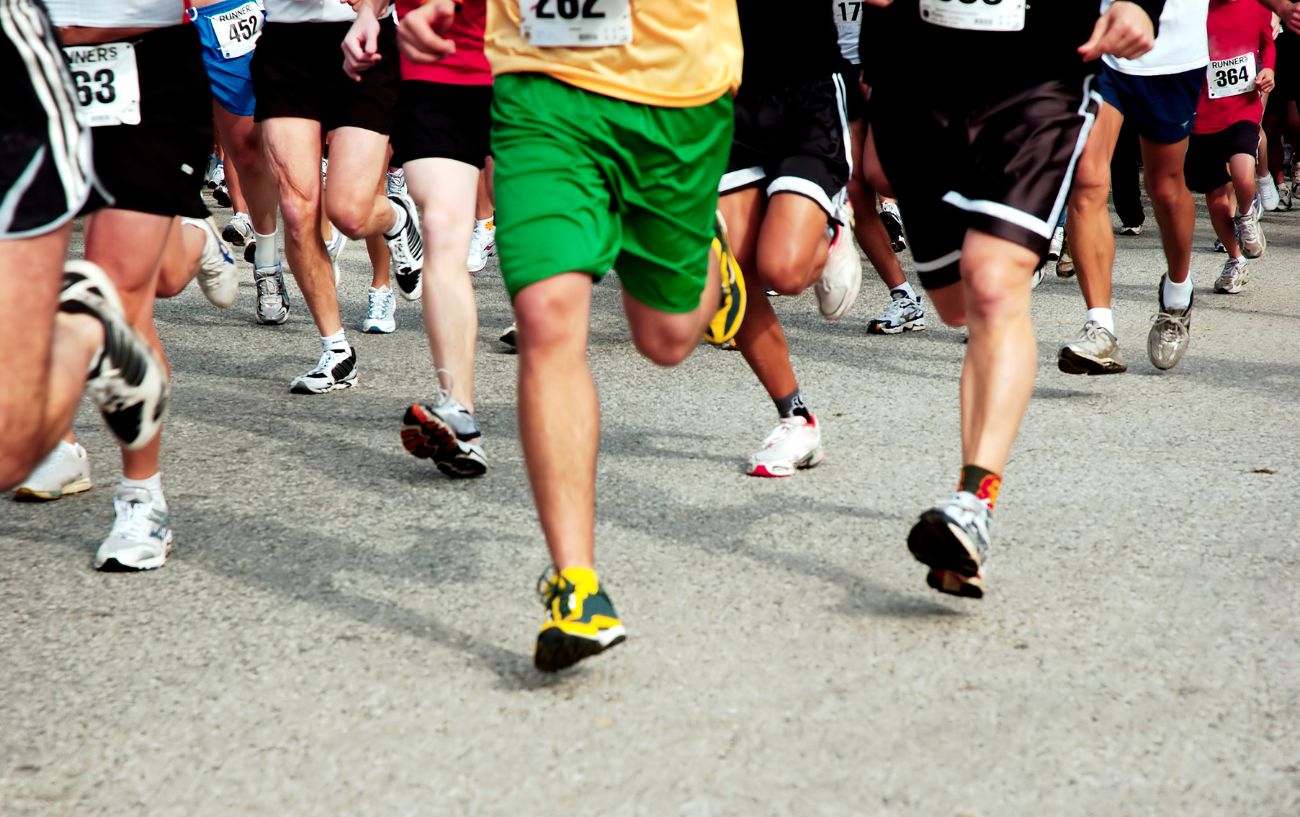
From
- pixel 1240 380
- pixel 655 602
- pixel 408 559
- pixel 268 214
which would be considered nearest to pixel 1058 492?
pixel 655 602

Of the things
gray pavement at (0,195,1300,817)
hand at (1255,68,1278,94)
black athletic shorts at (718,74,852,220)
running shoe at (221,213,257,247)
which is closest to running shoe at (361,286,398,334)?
gray pavement at (0,195,1300,817)

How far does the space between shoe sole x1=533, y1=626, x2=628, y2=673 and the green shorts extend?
681 mm

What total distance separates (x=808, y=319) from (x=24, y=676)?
5314 millimetres

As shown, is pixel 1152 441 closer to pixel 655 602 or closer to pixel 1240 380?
pixel 1240 380

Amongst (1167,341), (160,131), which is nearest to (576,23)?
(160,131)

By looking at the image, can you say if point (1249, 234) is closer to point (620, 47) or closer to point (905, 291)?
point (905, 291)

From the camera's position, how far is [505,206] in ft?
9.98

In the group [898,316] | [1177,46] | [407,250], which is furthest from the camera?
[898,316]

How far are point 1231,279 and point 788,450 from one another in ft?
17.5

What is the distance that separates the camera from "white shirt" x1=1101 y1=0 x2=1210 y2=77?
6.54 m

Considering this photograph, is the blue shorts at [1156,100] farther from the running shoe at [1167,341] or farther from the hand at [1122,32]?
the hand at [1122,32]

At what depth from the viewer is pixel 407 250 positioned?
717 cm

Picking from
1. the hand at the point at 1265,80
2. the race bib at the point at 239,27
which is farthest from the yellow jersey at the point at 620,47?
the hand at the point at 1265,80

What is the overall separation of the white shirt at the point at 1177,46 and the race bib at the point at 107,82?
165 inches
